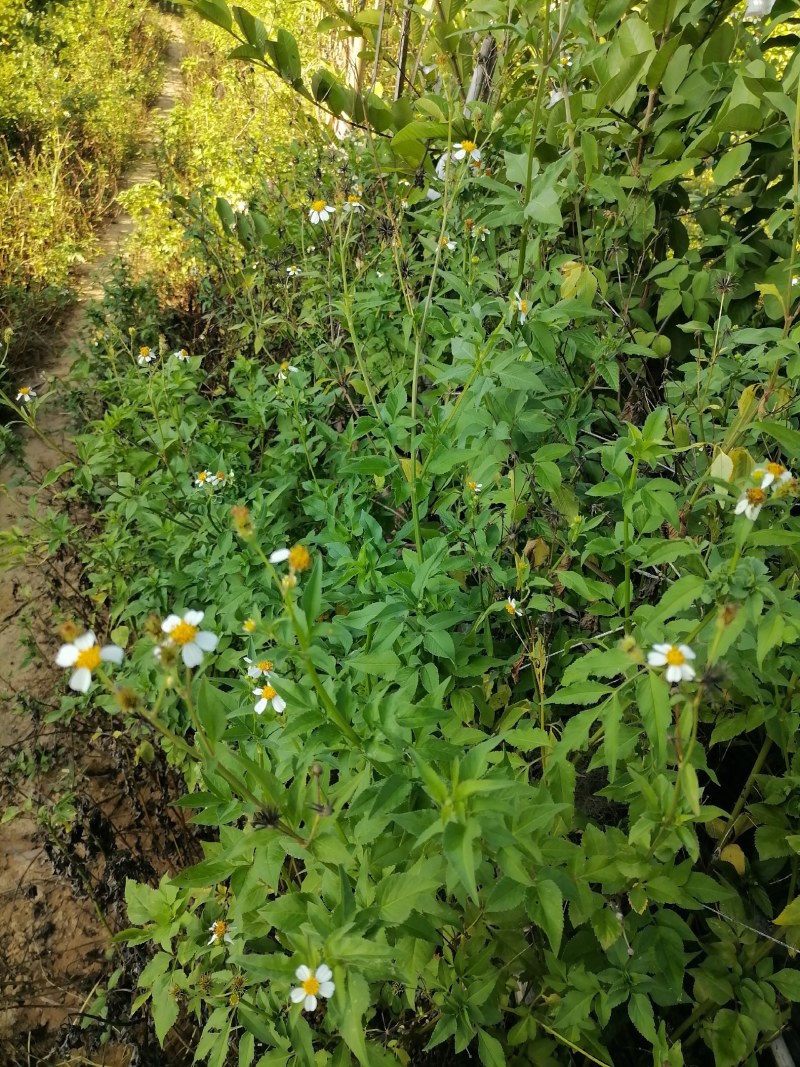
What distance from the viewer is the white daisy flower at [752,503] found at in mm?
955

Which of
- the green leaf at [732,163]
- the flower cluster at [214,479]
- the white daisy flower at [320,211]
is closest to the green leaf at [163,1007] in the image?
the flower cluster at [214,479]

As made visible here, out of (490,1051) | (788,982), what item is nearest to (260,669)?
(490,1051)

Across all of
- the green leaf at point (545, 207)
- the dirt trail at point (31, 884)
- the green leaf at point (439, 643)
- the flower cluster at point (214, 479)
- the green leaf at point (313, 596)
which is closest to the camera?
the green leaf at point (313, 596)

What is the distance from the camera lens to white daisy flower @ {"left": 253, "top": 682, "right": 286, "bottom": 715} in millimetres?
1294

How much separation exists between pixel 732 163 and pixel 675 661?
1.53m

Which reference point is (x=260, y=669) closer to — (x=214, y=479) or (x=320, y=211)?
(x=214, y=479)

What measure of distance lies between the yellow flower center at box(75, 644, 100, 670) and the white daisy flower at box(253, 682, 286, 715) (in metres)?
0.45

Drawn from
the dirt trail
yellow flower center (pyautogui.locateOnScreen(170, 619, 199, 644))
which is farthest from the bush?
the dirt trail

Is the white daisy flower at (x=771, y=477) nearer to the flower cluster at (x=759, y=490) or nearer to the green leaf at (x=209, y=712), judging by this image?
the flower cluster at (x=759, y=490)

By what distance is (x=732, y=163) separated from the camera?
177 centimetres

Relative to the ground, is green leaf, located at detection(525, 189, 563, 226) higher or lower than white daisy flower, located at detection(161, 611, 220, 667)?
higher

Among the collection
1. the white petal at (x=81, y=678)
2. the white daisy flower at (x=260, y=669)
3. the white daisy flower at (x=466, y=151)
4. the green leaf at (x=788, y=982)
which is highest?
the white daisy flower at (x=466, y=151)

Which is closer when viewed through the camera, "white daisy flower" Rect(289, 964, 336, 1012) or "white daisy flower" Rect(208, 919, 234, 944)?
"white daisy flower" Rect(289, 964, 336, 1012)

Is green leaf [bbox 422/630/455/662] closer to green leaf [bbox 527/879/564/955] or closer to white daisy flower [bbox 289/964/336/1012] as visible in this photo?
green leaf [bbox 527/879/564/955]
